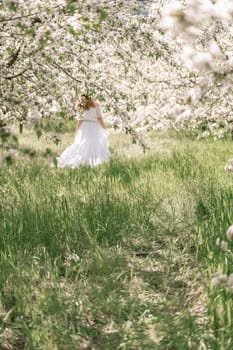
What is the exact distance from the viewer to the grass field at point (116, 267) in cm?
343

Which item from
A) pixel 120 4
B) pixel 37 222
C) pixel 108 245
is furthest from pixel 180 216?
pixel 120 4

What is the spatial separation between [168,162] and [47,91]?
13.9 ft

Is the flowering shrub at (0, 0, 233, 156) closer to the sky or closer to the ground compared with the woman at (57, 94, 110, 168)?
closer to the sky

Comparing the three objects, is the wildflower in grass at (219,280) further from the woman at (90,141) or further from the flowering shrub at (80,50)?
the woman at (90,141)

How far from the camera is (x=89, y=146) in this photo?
1346cm

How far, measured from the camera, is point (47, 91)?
5672 millimetres

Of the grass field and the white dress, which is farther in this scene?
the white dress

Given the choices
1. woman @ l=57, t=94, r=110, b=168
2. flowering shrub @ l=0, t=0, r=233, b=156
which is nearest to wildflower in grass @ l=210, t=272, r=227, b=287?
flowering shrub @ l=0, t=0, r=233, b=156

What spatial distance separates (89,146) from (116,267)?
29.7 ft

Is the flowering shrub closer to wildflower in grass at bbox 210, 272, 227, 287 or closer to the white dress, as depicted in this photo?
wildflower in grass at bbox 210, 272, 227, 287

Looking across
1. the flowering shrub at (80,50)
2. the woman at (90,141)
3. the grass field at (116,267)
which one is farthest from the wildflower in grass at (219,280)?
the woman at (90,141)

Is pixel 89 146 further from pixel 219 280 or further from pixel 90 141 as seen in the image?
pixel 219 280

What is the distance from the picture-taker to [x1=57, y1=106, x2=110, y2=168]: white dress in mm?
13328

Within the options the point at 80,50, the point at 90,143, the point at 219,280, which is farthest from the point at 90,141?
the point at 219,280
